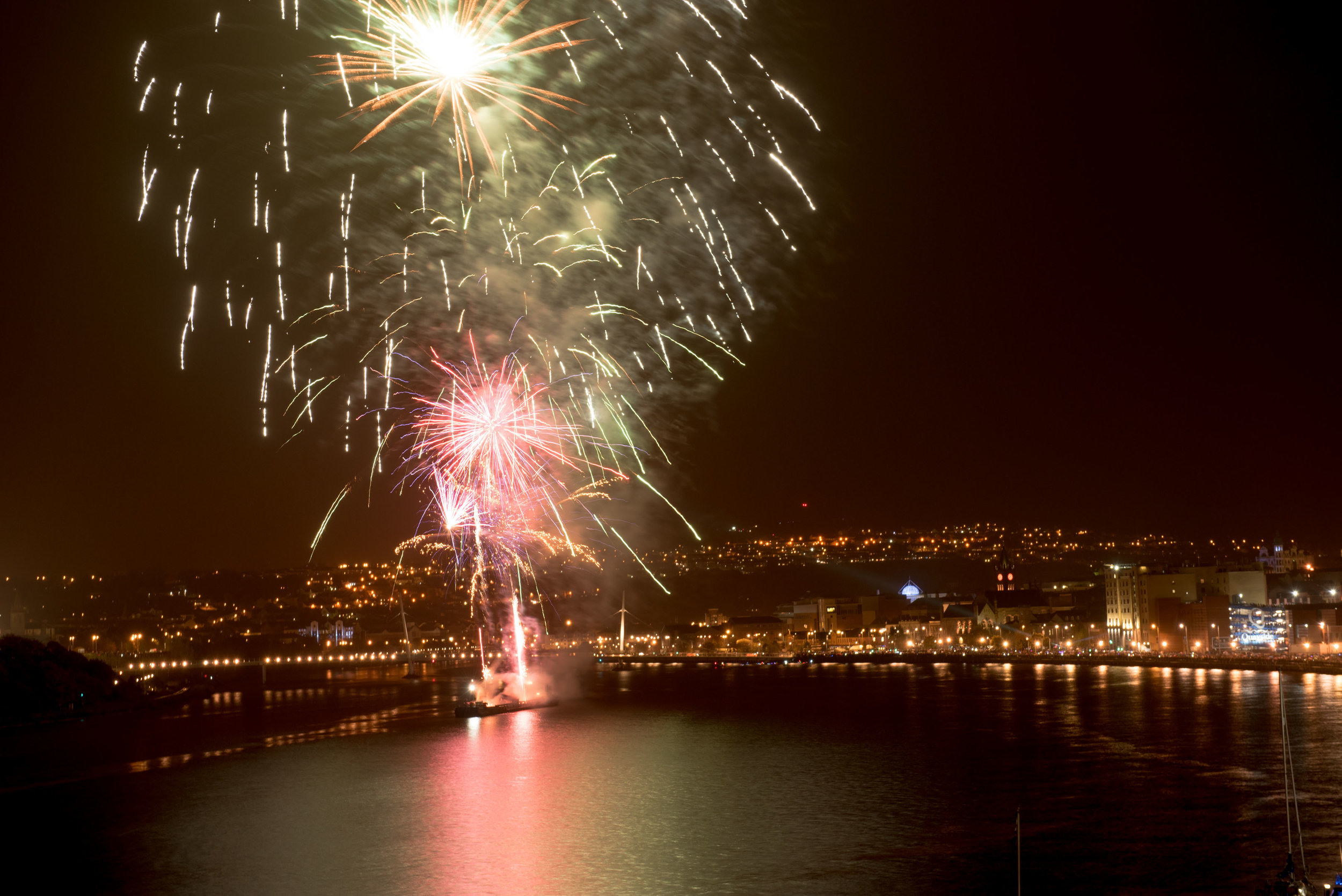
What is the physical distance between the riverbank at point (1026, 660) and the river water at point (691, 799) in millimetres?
12814

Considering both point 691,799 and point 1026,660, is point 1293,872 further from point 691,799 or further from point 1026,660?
point 1026,660

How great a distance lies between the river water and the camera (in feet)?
44.6

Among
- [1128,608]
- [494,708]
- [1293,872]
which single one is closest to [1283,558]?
[1128,608]

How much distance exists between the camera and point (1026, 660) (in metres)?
66.4

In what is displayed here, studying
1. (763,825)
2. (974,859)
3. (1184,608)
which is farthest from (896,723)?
(1184,608)

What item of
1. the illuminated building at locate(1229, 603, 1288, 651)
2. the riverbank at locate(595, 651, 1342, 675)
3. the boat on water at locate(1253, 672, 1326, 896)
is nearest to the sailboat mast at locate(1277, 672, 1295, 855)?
the boat on water at locate(1253, 672, 1326, 896)

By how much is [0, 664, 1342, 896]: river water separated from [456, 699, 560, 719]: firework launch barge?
1.98ft

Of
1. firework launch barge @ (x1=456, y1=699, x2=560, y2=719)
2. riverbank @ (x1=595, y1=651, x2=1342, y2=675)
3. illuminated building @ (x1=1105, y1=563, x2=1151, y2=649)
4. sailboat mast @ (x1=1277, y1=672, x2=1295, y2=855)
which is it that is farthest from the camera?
illuminated building @ (x1=1105, y1=563, x2=1151, y2=649)

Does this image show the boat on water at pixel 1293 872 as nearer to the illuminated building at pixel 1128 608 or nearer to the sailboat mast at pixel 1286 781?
the sailboat mast at pixel 1286 781

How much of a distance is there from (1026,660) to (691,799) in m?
52.1

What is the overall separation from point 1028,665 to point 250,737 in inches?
1808

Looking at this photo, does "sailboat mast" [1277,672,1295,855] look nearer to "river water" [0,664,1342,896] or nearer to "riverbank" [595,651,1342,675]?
"river water" [0,664,1342,896]

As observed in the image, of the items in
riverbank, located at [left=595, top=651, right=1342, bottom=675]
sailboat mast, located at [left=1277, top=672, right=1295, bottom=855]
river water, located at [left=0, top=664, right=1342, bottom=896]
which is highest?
sailboat mast, located at [left=1277, top=672, right=1295, bottom=855]

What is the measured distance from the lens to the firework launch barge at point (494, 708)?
35.1 m
